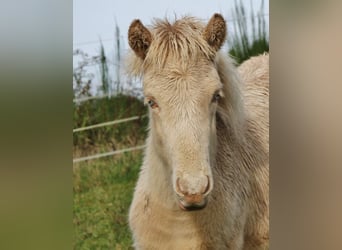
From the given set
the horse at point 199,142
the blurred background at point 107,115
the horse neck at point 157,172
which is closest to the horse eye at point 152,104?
the horse at point 199,142

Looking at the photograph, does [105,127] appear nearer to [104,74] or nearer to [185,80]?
[104,74]

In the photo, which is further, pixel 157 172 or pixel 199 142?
pixel 157 172

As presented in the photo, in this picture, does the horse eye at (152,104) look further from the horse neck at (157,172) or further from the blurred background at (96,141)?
the blurred background at (96,141)

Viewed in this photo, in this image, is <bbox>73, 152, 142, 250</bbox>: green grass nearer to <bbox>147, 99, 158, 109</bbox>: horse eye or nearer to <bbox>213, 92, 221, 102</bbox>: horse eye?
<bbox>147, 99, 158, 109</bbox>: horse eye

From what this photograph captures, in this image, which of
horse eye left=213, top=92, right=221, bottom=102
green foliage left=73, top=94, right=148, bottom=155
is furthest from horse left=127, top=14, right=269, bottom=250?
green foliage left=73, top=94, right=148, bottom=155

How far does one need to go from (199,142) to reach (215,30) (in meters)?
0.46

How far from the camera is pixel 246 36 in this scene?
8.84 feet

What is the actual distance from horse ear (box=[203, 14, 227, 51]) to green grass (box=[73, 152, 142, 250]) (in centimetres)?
59

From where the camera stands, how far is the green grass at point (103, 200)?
2.77 m

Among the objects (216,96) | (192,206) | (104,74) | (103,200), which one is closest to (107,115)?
(104,74)
